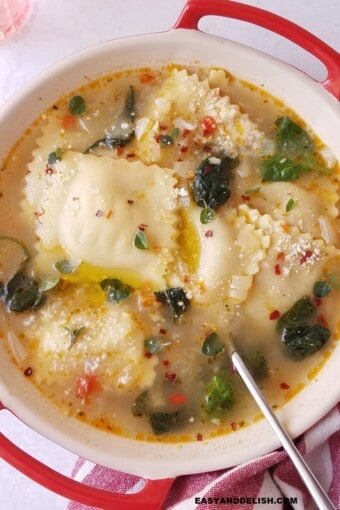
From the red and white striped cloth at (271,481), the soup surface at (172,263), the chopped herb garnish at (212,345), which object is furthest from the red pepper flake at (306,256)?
the red and white striped cloth at (271,481)

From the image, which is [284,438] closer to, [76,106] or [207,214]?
[207,214]

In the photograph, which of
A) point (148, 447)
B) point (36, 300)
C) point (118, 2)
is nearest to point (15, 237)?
point (36, 300)

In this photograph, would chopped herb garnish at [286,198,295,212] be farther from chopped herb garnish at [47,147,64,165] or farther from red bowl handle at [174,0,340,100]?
chopped herb garnish at [47,147,64,165]

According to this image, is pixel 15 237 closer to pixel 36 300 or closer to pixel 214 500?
pixel 36 300

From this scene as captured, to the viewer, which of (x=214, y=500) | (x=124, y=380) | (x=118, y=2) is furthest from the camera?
(x=118, y=2)

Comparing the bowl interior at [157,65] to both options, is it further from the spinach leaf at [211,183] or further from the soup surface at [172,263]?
the spinach leaf at [211,183]

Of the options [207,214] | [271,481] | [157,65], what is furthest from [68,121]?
[271,481]
